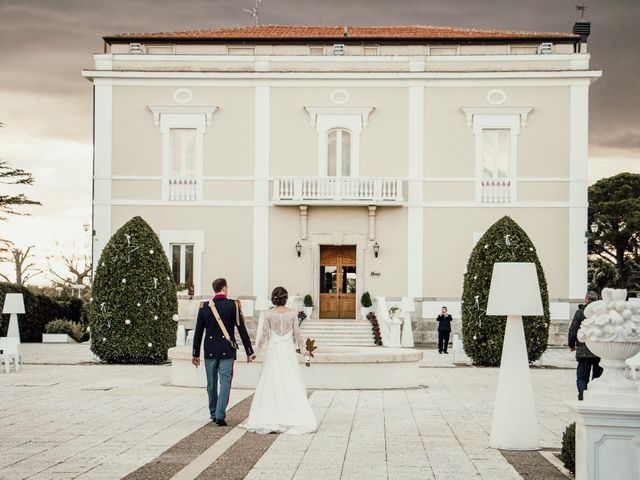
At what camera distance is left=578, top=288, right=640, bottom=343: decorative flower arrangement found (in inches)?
328

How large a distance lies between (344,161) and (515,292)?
25.6 m

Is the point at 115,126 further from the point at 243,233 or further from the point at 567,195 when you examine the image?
the point at 567,195

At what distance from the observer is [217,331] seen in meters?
13.5

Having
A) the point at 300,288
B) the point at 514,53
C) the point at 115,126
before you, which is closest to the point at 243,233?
the point at 300,288

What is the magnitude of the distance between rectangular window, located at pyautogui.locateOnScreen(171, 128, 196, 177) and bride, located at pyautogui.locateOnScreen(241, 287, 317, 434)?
23.9m

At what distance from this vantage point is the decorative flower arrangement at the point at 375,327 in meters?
33.3

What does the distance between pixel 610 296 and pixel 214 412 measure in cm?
620

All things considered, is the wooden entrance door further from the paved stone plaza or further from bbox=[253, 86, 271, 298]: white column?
the paved stone plaza

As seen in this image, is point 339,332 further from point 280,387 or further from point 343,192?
point 280,387

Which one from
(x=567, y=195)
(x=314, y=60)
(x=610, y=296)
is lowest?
(x=610, y=296)

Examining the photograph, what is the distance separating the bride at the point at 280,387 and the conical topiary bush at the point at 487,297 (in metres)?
12.2

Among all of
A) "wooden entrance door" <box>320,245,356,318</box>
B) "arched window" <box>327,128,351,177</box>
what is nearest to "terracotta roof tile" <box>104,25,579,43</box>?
"arched window" <box>327,128,351,177</box>

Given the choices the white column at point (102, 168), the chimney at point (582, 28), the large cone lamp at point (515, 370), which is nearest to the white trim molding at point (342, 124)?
the white column at point (102, 168)

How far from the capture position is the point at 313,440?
39.2 ft
